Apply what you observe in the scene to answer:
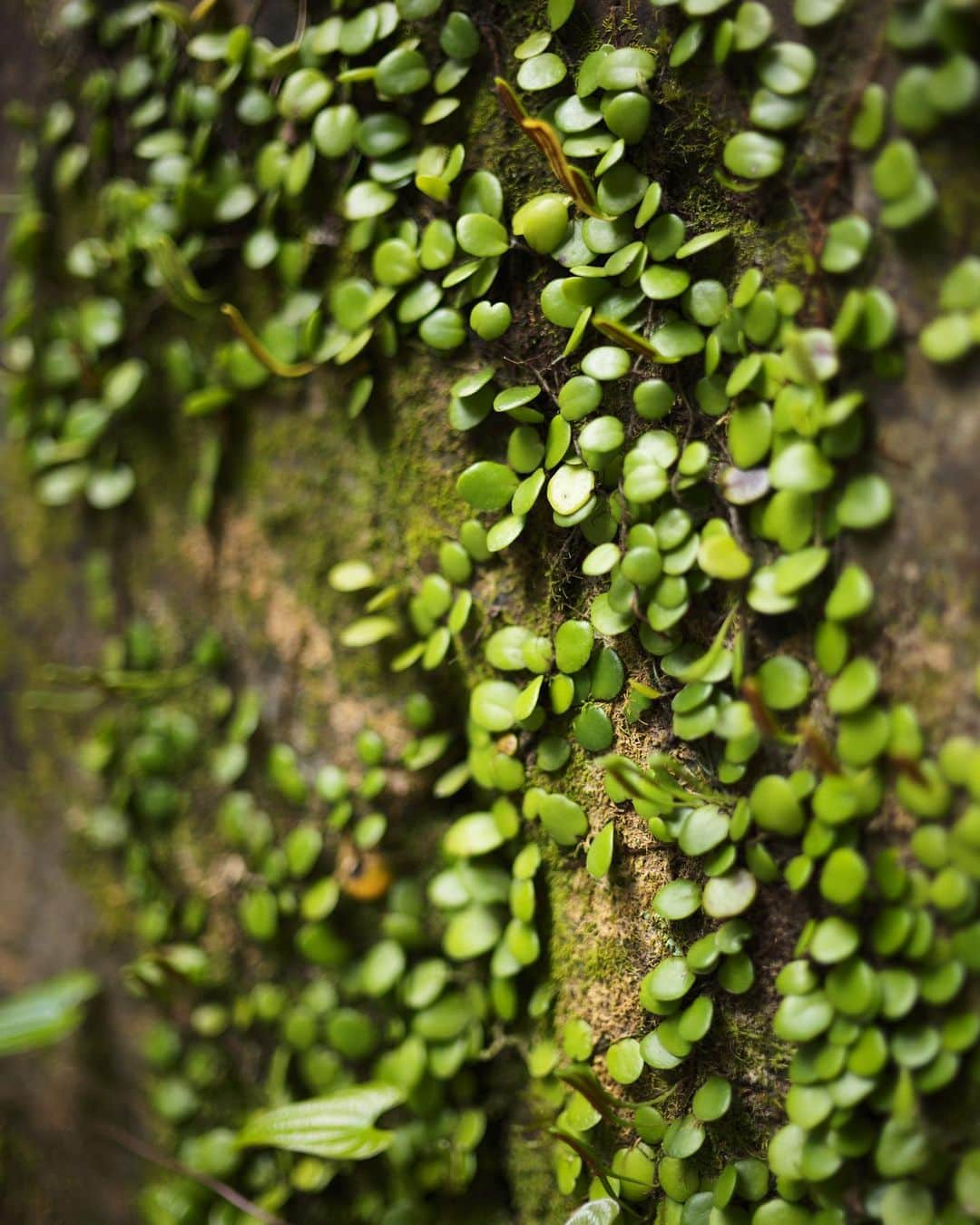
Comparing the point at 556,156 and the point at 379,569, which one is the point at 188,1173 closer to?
the point at 379,569

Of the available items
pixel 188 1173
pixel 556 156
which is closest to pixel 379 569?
pixel 556 156

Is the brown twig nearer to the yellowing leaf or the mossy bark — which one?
the mossy bark

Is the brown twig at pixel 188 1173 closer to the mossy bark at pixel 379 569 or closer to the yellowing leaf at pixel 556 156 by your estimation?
the mossy bark at pixel 379 569

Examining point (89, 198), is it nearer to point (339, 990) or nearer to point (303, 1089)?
point (339, 990)

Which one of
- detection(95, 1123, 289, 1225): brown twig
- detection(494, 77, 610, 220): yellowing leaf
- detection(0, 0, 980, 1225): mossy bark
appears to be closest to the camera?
detection(0, 0, 980, 1225): mossy bark

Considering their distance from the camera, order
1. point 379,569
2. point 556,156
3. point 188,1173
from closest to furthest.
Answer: point 556,156 < point 379,569 < point 188,1173

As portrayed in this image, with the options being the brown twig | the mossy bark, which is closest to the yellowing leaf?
the mossy bark

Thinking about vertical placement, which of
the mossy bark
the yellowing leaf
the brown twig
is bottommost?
the brown twig

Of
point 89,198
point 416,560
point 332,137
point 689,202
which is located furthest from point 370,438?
point 89,198
